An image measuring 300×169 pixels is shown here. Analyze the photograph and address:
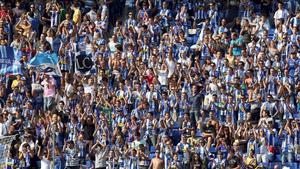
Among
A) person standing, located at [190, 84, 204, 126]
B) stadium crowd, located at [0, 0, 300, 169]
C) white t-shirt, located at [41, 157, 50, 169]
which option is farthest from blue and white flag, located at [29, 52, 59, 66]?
person standing, located at [190, 84, 204, 126]

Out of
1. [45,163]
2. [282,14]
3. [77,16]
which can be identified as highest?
[282,14]

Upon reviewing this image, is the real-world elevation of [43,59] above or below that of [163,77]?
above

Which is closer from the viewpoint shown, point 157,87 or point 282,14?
point 157,87

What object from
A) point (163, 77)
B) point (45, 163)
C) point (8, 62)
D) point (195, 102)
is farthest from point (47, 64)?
point (195, 102)

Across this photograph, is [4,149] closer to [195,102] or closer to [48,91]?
[48,91]

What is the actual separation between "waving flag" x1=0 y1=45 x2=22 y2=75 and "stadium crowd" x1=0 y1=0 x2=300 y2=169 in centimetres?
21

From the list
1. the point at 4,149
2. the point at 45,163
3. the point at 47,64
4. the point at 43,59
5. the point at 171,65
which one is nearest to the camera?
the point at 4,149

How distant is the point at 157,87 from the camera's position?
5725 centimetres

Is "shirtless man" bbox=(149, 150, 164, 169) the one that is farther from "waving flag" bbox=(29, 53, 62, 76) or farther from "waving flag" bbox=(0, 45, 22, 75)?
"waving flag" bbox=(0, 45, 22, 75)

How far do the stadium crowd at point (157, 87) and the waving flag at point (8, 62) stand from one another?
0.68 ft

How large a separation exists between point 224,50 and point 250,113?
435 cm

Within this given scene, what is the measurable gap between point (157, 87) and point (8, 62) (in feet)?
17.5

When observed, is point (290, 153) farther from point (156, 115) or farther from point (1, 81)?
point (1, 81)

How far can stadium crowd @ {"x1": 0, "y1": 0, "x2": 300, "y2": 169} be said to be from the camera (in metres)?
54.6
